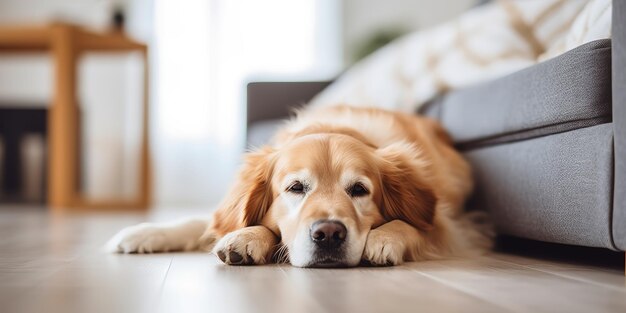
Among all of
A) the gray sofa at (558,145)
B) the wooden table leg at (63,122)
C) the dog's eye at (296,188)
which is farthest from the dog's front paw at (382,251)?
the wooden table leg at (63,122)

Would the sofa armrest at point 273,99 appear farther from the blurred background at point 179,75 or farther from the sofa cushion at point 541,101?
the blurred background at point 179,75

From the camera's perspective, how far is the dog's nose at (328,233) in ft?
5.13

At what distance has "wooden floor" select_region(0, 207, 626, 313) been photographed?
1125 millimetres

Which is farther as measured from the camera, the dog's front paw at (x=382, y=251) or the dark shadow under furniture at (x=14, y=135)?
the dark shadow under furniture at (x=14, y=135)

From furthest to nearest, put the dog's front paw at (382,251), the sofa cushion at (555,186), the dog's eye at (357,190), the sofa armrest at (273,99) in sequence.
→ the sofa armrest at (273,99) < the dog's eye at (357,190) < the dog's front paw at (382,251) < the sofa cushion at (555,186)

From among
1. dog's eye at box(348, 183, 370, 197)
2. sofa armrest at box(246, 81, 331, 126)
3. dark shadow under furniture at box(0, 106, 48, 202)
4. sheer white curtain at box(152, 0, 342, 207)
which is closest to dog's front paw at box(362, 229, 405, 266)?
dog's eye at box(348, 183, 370, 197)

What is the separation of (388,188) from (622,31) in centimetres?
75

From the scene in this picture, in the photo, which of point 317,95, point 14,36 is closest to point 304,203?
point 317,95

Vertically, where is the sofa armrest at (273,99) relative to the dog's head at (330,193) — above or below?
above

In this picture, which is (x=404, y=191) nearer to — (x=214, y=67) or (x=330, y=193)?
(x=330, y=193)

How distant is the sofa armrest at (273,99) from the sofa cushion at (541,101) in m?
1.48

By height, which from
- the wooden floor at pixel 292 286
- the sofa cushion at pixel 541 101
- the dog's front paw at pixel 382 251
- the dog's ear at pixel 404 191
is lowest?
the wooden floor at pixel 292 286

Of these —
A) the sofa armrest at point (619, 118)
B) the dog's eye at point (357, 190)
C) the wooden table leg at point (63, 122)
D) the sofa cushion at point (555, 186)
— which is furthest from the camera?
the wooden table leg at point (63, 122)

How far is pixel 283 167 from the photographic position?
1.83 meters
